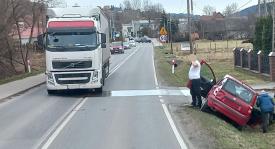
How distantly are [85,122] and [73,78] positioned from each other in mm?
7669

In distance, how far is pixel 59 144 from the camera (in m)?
11.6

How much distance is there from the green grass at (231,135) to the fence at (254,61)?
501 inches

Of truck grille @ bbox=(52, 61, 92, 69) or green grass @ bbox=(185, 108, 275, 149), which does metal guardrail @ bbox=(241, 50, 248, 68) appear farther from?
green grass @ bbox=(185, 108, 275, 149)

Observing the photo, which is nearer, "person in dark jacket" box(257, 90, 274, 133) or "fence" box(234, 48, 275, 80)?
"person in dark jacket" box(257, 90, 274, 133)

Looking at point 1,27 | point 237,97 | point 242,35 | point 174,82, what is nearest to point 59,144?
point 237,97

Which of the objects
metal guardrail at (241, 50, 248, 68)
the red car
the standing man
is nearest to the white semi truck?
the standing man

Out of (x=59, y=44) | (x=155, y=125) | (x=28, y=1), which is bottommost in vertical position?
(x=155, y=125)

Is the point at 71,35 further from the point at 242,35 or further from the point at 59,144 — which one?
the point at 242,35

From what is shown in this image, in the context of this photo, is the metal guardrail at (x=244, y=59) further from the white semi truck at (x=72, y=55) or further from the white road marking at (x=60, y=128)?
the white road marking at (x=60, y=128)

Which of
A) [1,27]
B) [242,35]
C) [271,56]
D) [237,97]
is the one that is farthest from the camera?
[242,35]

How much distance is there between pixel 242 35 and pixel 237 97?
108 meters

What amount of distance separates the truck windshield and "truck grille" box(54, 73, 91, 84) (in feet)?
3.54

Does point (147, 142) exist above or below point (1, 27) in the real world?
below

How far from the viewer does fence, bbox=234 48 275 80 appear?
29.7 meters
